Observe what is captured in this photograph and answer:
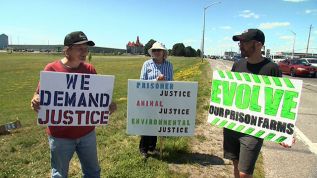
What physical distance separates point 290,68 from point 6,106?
81.8ft

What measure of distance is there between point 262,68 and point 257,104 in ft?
1.42

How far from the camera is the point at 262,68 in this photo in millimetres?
4129

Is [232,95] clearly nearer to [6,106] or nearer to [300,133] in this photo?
[300,133]

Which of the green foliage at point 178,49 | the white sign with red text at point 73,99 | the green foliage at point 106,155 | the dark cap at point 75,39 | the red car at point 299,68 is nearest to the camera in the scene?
the dark cap at point 75,39

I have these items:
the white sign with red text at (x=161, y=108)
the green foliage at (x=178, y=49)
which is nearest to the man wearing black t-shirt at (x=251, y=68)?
the white sign with red text at (x=161, y=108)

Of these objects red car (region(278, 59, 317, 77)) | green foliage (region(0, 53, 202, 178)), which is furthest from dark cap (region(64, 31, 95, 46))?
red car (region(278, 59, 317, 77))

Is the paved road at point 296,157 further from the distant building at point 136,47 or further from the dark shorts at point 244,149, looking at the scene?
the distant building at point 136,47

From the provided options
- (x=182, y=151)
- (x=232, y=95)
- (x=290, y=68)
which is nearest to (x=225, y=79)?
(x=232, y=95)

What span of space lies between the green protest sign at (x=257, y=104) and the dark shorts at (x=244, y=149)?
8 cm

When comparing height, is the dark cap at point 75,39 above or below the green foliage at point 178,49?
above

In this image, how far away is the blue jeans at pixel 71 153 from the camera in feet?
12.7

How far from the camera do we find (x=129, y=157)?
605cm

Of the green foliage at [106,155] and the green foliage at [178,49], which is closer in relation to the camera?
the green foliage at [106,155]

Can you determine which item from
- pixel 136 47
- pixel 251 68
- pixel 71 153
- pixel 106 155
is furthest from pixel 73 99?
pixel 136 47
